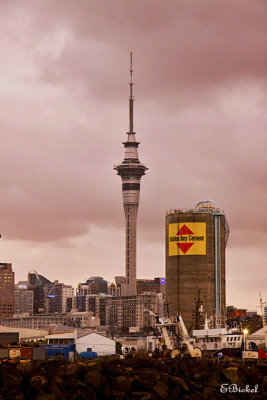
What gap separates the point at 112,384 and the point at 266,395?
1348 cm

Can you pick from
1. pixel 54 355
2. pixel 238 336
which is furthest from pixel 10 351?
pixel 238 336

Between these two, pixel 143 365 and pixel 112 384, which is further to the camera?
pixel 143 365

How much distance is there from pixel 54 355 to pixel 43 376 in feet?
186

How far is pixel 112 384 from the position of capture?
69125mm

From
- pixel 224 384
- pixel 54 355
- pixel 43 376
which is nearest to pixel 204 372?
pixel 224 384

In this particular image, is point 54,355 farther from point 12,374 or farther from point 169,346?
point 12,374

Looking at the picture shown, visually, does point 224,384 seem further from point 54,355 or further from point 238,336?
point 54,355

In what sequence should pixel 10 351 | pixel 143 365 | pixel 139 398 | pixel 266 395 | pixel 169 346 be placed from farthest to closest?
pixel 169 346
pixel 10 351
pixel 143 365
pixel 266 395
pixel 139 398

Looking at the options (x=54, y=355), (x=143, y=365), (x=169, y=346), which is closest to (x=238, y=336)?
(x=169, y=346)

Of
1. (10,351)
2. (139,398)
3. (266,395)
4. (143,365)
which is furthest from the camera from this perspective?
(10,351)

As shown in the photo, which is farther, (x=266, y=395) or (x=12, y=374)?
(x=266, y=395)

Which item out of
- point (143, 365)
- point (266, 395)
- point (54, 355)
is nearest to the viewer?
point (266, 395)

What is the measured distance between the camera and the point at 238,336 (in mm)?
119000

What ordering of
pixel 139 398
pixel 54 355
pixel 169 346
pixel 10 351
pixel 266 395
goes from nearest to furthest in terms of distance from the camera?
pixel 139 398, pixel 266 395, pixel 10 351, pixel 169 346, pixel 54 355
